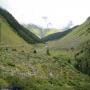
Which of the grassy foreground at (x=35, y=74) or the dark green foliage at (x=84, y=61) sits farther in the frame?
the dark green foliage at (x=84, y=61)

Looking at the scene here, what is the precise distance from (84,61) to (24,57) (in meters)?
62.0

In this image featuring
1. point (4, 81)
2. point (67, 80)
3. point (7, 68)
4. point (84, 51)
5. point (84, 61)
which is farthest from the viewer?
point (84, 51)

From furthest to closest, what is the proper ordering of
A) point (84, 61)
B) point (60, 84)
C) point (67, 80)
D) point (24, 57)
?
point (84, 61) → point (24, 57) → point (67, 80) → point (60, 84)

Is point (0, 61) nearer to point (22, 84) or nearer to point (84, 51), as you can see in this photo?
point (22, 84)

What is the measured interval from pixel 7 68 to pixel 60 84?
12787 mm

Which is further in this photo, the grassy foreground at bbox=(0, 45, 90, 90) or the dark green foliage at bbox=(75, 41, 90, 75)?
the dark green foliage at bbox=(75, 41, 90, 75)

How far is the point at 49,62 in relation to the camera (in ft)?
306

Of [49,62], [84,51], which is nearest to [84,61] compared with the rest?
[84,51]

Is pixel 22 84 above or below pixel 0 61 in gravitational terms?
below

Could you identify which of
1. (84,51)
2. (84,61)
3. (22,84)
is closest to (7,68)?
(22,84)

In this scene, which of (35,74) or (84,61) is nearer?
(35,74)

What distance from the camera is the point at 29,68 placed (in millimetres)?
78500

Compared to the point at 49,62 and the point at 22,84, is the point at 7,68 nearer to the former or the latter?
the point at 22,84

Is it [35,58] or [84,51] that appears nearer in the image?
[35,58]
